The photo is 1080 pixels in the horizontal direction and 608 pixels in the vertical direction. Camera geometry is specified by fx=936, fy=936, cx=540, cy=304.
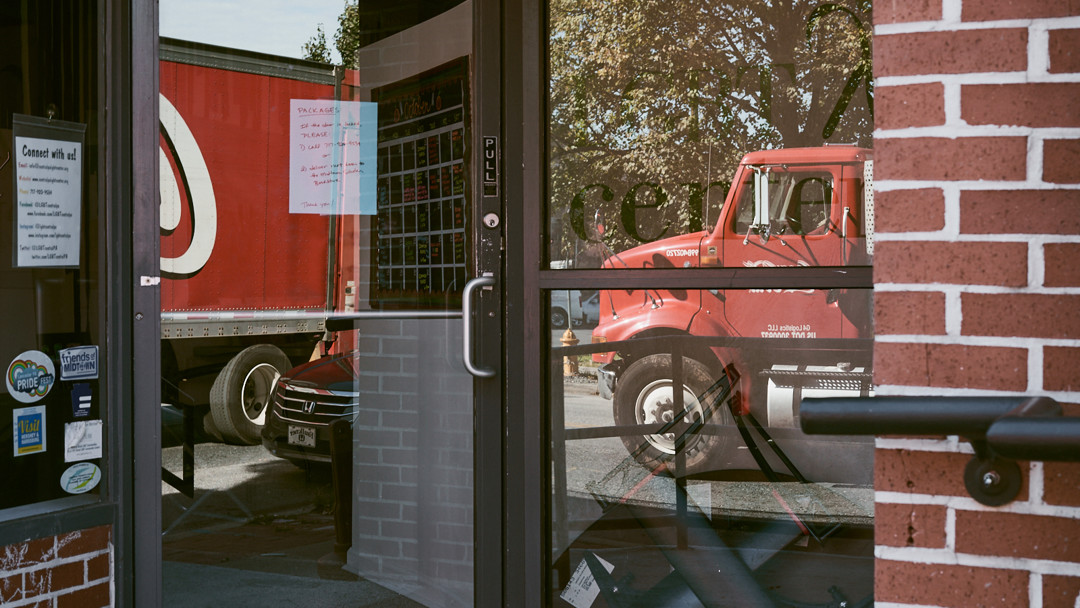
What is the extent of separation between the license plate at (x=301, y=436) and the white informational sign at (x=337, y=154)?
87.8 inches

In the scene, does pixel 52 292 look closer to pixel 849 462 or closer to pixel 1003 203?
pixel 1003 203

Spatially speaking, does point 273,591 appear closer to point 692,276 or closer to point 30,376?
point 30,376

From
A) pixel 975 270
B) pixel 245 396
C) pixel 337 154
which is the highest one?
pixel 337 154

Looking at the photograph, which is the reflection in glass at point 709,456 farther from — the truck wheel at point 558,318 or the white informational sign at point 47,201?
the white informational sign at point 47,201

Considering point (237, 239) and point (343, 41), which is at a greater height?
point (343, 41)

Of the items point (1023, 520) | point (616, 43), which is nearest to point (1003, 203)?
point (1023, 520)

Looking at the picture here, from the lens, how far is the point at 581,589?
9.39 ft

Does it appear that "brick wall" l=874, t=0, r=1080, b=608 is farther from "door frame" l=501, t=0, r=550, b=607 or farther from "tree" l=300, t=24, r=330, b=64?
"tree" l=300, t=24, r=330, b=64

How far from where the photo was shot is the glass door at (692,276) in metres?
2.75

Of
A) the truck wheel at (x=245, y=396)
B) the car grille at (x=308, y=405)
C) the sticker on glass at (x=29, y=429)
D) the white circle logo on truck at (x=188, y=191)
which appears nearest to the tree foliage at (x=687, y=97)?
the white circle logo on truck at (x=188, y=191)

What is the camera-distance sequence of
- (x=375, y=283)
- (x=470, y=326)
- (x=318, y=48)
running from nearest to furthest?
(x=470, y=326)
(x=375, y=283)
(x=318, y=48)

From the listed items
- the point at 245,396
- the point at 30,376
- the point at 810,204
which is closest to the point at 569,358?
the point at 810,204

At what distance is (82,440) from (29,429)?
0.13m

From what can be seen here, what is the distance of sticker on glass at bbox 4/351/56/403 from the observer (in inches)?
93.5
